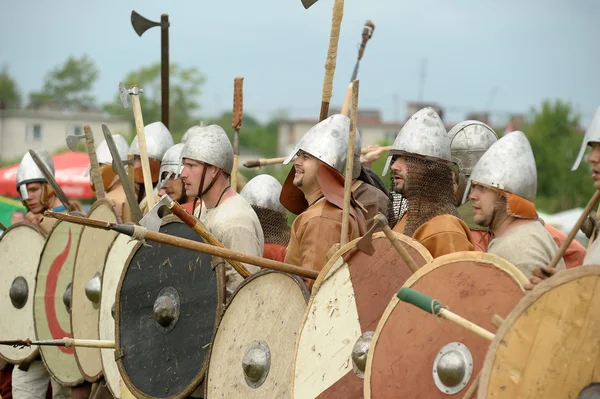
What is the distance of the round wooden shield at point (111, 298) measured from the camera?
23.6 ft

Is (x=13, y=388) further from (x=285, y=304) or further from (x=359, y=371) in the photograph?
(x=359, y=371)

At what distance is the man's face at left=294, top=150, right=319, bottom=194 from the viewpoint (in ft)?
19.6

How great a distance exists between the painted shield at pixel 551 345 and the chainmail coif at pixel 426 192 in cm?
166

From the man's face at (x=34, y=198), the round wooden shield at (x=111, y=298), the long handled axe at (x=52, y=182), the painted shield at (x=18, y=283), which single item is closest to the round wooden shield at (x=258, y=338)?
the round wooden shield at (x=111, y=298)

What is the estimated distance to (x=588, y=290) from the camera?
387cm

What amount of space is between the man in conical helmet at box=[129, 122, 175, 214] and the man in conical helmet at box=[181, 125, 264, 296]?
182cm

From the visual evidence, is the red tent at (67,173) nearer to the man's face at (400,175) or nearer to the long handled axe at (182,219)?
the long handled axe at (182,219)

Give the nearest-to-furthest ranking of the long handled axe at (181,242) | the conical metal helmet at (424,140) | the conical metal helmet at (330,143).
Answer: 1. the long handled axe at (181,242)
2. the conical metal helmet at (424,140)
3. the conical metal helmet at (330,143)

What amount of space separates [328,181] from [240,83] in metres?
1.84

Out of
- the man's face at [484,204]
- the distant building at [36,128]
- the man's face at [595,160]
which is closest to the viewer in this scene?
the man's face at [595,160]

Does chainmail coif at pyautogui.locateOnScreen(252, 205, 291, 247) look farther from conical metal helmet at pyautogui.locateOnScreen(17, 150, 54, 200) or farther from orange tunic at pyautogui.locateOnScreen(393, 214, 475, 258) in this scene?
conical metal helmet at pyautogui.locateOnScreen(17, 150, 54, 200)

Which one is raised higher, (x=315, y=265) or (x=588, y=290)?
(x=588, y=290)

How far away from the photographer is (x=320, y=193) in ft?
19.6

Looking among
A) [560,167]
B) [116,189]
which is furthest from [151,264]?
[560,167]
